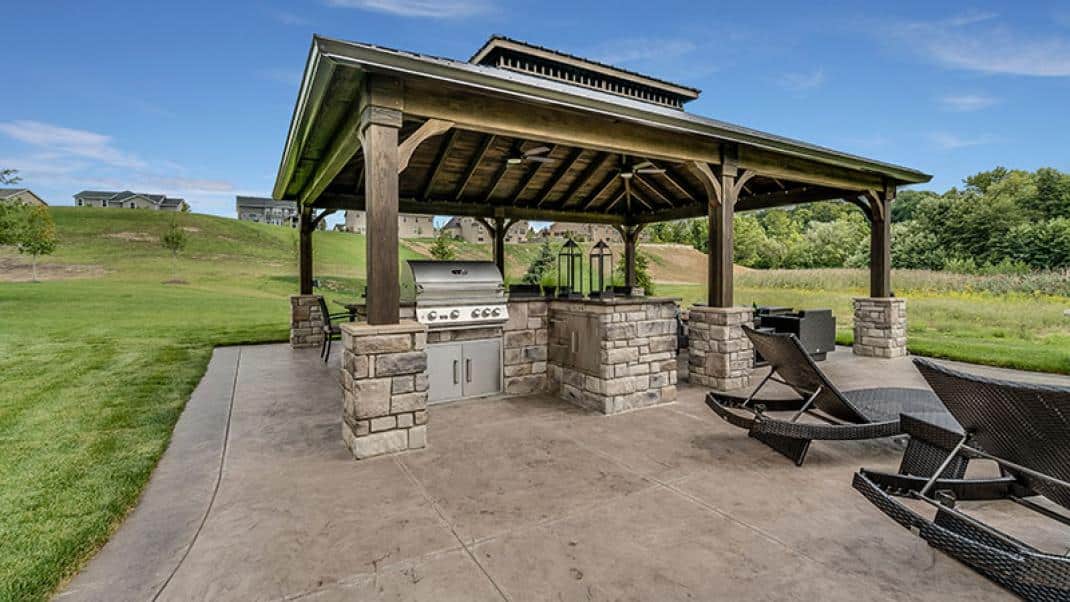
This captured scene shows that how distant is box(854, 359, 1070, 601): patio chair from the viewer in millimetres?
1580

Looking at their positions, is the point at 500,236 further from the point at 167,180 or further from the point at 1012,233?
the point at 167,180

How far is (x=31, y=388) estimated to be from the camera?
196 inches

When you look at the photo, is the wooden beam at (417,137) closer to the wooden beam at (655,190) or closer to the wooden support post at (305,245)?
the wooden beam at (655,190)

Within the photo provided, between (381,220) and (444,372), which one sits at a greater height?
(381,220)

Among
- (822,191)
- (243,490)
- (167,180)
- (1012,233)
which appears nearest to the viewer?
(243,490)

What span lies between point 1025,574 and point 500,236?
781cm

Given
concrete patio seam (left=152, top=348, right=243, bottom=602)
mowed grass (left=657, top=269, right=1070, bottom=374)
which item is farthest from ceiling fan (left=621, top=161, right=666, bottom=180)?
concrete patio seam (left=152, top=348, right=243, bottom=602)

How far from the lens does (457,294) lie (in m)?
4.43

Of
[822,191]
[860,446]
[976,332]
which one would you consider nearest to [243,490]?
[860,446]

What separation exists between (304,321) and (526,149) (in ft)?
16.6

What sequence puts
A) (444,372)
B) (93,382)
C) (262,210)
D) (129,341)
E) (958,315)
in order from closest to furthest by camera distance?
(444,372)
(93,382)
(129,341)
(958,315)
(262,210)

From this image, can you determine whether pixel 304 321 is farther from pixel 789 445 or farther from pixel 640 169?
pixel 789 445

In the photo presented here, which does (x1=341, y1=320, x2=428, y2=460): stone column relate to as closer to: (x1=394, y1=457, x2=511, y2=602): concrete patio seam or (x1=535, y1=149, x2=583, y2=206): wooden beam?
(x1=394, y1=457, x2=511, y2=602): concrete patio seam

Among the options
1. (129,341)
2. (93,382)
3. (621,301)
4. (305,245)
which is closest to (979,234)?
(621,301)
